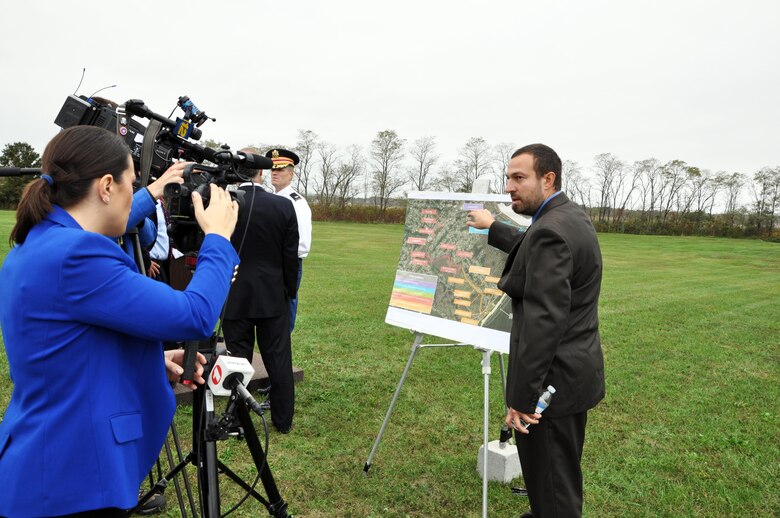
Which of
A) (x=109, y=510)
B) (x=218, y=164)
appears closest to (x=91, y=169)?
(x=218, y=164)

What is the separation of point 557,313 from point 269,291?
286cm

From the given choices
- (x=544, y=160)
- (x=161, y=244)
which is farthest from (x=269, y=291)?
(x=544, y=160)

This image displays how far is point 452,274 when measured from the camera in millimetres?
3982

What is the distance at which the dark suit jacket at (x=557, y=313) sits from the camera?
2500mm

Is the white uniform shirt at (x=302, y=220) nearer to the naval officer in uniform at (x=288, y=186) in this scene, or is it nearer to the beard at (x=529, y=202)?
the naval officer in uniform at (x=288, y=186)

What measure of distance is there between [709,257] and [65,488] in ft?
126

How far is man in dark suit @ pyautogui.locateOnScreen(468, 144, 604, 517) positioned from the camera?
251 centimetres

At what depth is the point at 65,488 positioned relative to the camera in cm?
149

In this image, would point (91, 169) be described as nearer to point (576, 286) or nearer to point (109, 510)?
point (109, 510)

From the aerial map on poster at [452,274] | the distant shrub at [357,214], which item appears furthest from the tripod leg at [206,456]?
the distant shrub at [357,214]

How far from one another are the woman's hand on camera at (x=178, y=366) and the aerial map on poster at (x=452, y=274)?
2.05 m

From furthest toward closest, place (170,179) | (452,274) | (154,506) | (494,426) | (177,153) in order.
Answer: (494,426) < (452,274) < (154,506) < (177,153) < (170,179)

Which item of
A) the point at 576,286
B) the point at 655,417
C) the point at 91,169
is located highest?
the point at 91,169

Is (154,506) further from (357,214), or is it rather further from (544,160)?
(357,214)
